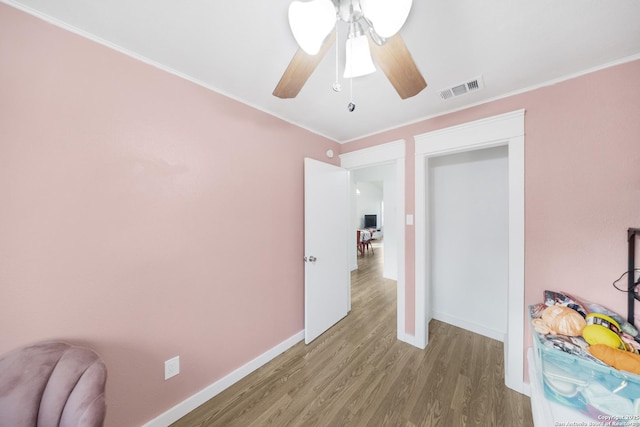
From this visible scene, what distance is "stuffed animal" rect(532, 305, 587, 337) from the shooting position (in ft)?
3.99

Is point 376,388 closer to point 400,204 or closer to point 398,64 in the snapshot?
point 400,204

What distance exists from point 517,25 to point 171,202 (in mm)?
2240

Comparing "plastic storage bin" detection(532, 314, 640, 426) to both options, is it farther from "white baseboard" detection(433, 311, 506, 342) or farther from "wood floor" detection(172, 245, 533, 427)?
"white baseboard" detection(433, 311, 506, 342)

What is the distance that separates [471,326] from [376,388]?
4.93 ft

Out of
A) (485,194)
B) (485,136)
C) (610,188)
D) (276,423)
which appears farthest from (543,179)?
(276,423)

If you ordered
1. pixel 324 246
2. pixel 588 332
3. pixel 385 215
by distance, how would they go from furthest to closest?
pixel 385 215
pixel 324 246
pixel 588 332

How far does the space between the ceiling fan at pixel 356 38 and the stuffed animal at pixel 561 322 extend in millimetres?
1585

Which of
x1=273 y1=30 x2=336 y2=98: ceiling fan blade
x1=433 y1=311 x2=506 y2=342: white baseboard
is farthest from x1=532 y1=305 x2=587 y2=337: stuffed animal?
x1=273 y1=30 x2=336 y2=98: ceiling fan blade

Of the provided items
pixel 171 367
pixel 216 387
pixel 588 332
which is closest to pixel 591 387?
pixel 588 332

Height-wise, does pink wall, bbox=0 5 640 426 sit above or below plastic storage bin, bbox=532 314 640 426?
above

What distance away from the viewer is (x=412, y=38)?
1.18m

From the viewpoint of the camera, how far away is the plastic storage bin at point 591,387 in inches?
36.4

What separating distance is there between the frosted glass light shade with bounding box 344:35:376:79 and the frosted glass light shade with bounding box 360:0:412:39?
22 centimetres

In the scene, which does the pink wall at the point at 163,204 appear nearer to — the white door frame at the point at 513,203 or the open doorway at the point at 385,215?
the white door frame at the point at 513,203
